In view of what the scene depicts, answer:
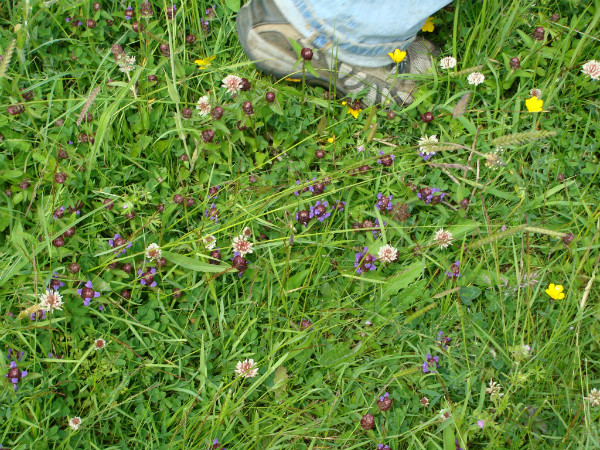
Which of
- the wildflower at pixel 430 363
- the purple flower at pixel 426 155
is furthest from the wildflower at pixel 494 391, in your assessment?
the purple flower at pixel 426 155

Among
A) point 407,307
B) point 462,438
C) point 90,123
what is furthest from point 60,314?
point 462,438

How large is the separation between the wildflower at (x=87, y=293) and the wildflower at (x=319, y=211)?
3.85ft

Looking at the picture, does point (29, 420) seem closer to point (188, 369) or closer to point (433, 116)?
point (188, 369)

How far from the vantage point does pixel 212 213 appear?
9.30 feet

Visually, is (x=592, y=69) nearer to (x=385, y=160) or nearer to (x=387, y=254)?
(x=385, y=160)

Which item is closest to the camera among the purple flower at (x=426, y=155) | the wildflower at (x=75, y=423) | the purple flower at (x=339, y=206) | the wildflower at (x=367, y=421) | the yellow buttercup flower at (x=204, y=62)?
the wildflower at (x=75, y=423)

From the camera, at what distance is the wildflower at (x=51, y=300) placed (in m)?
2.40

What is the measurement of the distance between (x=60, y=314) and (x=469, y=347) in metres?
2.08

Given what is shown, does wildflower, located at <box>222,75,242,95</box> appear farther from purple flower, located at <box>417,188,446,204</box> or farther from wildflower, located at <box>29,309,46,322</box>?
wildflower, located at <box>29,309,46,322</box>

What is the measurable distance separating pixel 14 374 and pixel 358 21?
2496 millimetres

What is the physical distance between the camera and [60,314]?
8.29 feet

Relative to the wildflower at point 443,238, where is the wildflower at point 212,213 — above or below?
above

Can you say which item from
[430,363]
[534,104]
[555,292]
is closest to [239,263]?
[430,363]

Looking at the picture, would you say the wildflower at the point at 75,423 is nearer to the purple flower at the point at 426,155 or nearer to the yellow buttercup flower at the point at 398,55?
the purple flower at the point at 426,155
